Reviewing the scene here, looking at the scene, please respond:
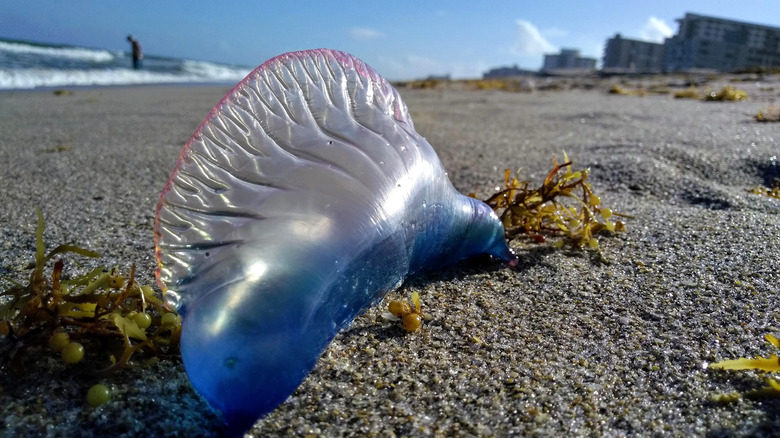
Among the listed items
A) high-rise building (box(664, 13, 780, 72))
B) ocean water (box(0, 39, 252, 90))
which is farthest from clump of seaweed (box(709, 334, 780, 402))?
high-rise building (box(664, 13, 780, 72))

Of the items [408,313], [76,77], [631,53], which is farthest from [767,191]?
[631,53]

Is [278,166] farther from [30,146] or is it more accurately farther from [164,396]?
[30,146]

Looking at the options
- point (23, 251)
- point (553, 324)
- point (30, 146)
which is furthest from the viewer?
point (30, 146)

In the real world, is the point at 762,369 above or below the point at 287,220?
below

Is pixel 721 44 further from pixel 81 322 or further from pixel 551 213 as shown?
pixel 81 322

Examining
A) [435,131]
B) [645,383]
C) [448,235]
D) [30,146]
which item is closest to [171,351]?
[448,235]

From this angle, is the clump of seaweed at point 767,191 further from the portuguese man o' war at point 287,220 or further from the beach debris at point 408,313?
the beach debris at point 408,313

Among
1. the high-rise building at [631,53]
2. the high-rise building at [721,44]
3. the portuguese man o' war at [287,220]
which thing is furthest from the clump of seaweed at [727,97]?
the high-rise building at [631,53]
